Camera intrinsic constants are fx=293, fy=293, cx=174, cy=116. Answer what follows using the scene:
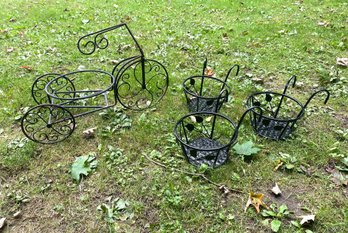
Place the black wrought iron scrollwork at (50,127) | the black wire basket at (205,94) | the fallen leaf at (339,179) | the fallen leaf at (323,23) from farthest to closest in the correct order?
the fallen leaf at (323,23) < the black wire basket at (205,94) < the black wrought iron scrollwork at (50,127) < the fallen leaf at (339,179)

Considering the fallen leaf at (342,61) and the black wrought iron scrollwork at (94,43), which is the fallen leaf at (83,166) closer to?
the black wrought iron scrollwork at (94,43)

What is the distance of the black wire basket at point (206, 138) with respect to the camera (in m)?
1.98

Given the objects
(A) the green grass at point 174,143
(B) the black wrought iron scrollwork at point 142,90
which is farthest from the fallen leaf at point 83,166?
(B) the black wrought iron scrollwork at point 142,90

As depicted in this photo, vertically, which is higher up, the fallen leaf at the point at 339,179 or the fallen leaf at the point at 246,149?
the fallen leaf at the point at 246,149

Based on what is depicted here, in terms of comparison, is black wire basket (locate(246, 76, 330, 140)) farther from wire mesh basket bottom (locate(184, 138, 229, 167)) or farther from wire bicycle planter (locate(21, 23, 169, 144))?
wire bicycle planter (locate(21, 23, 169, 144))

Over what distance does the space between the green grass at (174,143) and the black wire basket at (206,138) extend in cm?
7

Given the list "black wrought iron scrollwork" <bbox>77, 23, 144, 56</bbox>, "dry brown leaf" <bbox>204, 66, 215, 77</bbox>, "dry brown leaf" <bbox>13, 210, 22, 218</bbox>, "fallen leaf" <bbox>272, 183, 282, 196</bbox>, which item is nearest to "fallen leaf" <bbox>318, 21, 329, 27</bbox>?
"dry brown leaf" <bbox>204, 66, 215, 77</bbox>

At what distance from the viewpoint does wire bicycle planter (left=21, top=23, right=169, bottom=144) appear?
2.23 m

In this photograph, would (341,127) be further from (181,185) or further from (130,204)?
(130,204)

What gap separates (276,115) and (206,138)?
2.11 feet

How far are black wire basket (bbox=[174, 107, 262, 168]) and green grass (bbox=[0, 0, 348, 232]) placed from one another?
0.07 meters

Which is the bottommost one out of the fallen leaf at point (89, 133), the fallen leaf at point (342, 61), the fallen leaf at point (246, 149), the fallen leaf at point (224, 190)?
the fallen leaf at point (224, 190)

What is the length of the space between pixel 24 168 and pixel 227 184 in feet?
4.64

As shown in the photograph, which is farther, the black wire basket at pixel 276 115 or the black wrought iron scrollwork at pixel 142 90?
the black wrought iron scrollwork at pixel 142 90
